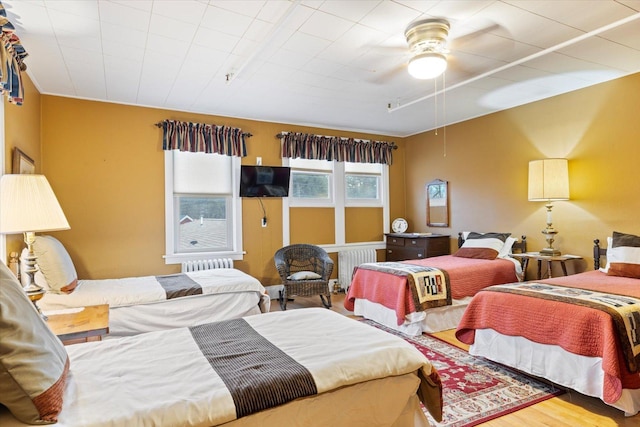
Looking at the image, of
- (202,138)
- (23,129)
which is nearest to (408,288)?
(202,138)

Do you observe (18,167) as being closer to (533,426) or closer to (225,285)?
(225,285)

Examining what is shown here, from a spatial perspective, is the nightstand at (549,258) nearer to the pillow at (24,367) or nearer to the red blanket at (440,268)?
the red blanket at (440,268)

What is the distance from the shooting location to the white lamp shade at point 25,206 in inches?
77.7

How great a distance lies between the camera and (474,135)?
516 centimetres

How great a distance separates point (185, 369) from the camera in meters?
1.46

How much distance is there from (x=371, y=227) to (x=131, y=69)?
13.3 feet

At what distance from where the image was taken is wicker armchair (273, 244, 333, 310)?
4.41m

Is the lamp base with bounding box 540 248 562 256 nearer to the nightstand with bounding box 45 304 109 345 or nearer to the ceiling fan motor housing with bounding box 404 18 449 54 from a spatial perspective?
the ceiling fan motor housing with bounding box 404 18 449 54

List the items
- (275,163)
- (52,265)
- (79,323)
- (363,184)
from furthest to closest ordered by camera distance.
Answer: (363,184) < (275,163) < (52,265) < (79,323)

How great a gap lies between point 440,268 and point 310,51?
2.56 m

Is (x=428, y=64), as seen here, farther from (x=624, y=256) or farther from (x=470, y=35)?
(x=624, y=256)

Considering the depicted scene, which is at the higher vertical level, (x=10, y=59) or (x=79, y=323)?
(x=10, y=59)

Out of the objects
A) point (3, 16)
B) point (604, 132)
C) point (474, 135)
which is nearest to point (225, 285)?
point (3, 16)

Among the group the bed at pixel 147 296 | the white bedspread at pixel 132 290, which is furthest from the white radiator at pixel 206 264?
the bed at pixel 147 296
